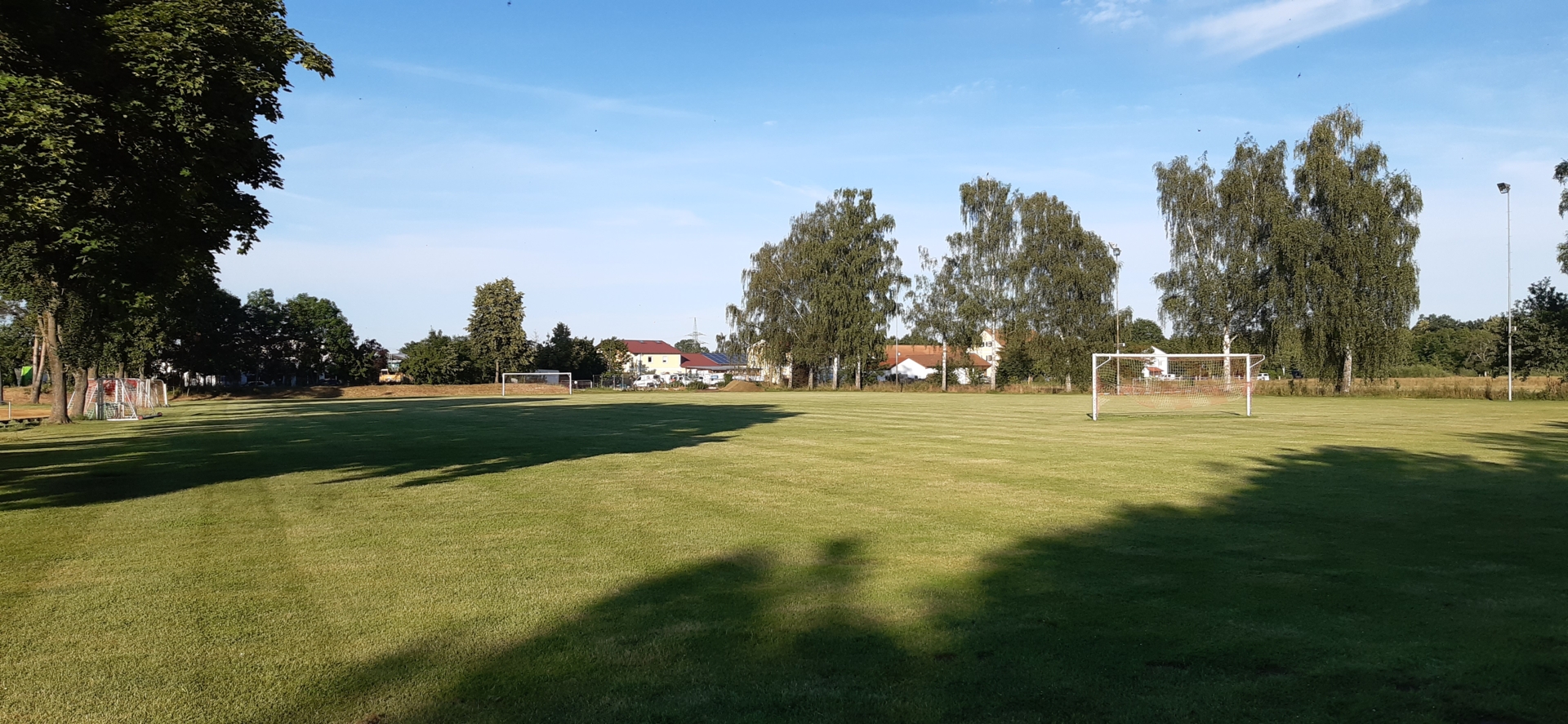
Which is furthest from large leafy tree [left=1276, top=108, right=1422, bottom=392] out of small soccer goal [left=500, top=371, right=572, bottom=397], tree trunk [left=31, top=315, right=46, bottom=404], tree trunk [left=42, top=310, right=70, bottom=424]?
tree trunk [left=31, top=315, right=46, bottom=404]

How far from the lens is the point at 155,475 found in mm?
15031

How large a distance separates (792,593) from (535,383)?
302ft

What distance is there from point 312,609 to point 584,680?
2.72 m

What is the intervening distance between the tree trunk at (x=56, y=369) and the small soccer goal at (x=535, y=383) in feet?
140

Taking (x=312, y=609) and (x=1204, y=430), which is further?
(x=1204, y=430)

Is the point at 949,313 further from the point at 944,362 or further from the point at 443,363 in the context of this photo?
the point at 443,363

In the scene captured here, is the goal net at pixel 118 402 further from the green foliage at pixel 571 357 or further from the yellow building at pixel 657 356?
the yellow building at pixel 657 356

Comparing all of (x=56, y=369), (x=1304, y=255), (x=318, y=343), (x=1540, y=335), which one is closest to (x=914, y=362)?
(x=318, y=343)

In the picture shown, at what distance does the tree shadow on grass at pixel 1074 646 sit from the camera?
4.44 meters

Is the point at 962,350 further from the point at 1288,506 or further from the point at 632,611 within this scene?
the point at 632,611

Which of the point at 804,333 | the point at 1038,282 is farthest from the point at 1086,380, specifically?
the point at 804,333

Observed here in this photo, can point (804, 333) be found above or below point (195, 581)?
above

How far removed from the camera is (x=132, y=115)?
10.7 meters

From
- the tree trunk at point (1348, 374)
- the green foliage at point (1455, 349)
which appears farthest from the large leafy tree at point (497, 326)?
the green foliage at point (1455, 349)
